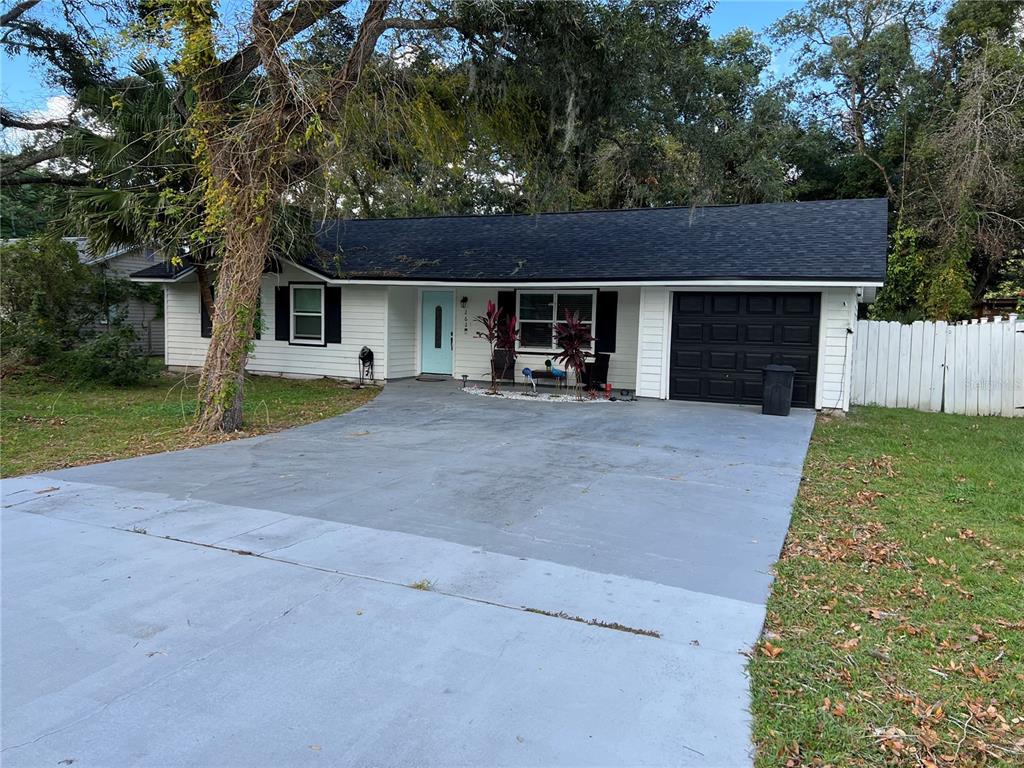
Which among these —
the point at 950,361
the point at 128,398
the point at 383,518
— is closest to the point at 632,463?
the point at 383,518

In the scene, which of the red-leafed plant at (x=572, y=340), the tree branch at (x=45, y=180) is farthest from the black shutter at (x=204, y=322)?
the red-leafed plant at (x=572, y=340)

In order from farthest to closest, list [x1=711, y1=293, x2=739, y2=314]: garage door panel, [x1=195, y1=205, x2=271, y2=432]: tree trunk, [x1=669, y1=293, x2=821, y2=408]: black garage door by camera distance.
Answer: [x1=711, y1=293, x2=739, y2=314]: garage door panel → [x1=669, y1=293, x2=821, y2=408]: black garage door → [x1=195, y1=205, x2=271, y2=432]: tree trunk

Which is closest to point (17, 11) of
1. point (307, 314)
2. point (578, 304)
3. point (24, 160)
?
point (24, 160)

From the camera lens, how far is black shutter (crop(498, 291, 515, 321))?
15.1 metres

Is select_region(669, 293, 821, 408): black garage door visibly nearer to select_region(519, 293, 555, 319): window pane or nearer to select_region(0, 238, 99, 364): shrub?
select_region(519, 293, 555, 319): window pane

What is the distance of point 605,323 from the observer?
1443 cm

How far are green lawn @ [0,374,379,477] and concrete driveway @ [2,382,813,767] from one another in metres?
1.13

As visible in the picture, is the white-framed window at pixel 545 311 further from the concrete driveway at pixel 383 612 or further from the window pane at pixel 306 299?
the concrete driveway at pixel 383 612

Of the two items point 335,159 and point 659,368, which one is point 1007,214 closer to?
point 659,368

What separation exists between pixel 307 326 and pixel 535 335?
5.50m

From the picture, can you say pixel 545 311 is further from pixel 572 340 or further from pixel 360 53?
pixel 360 53

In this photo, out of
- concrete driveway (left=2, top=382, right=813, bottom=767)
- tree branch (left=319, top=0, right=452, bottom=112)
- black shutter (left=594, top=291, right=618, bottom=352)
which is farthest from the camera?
black shutter (left=594, top=291, right=618, bottom=352)

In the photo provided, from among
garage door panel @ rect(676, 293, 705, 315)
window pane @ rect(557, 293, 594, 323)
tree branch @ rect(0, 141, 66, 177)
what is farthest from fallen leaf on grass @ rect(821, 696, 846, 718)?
tree branch @ rect(0, 141, 66, 177)

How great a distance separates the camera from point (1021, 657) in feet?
11.1
